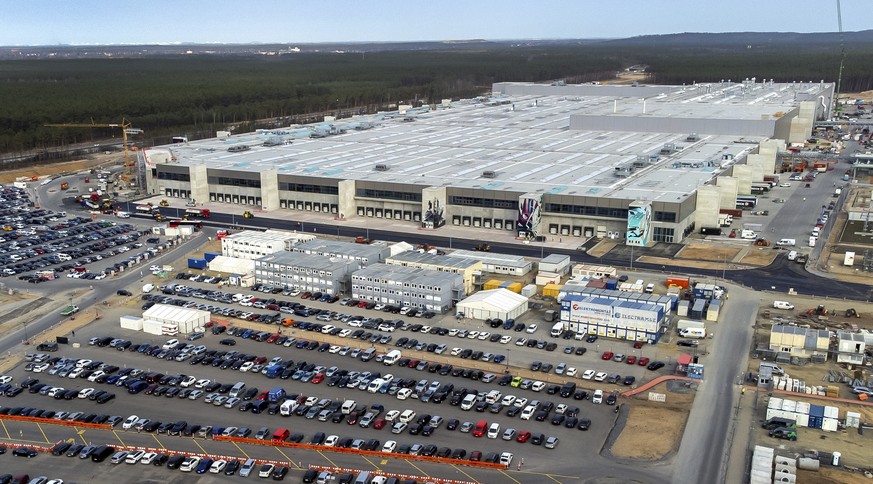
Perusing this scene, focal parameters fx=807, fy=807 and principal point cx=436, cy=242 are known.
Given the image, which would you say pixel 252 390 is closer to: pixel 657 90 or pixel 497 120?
pixel 497 120

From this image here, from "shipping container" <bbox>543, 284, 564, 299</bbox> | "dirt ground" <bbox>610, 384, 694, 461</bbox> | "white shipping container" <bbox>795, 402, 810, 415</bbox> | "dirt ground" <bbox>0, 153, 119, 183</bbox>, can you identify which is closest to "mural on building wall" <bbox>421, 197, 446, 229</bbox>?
"shipping container" <bbox>543, 284, 564, 299</bbox>

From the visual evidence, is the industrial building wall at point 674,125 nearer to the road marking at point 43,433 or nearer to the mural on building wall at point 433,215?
the mural on building wall at point 433,215

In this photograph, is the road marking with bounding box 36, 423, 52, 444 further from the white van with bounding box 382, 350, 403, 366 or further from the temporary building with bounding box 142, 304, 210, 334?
the white van with bounding box 382, 350, 403, 366

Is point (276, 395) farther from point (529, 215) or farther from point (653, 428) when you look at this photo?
point (529, 215)

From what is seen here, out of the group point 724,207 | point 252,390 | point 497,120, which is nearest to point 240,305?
point 252,390

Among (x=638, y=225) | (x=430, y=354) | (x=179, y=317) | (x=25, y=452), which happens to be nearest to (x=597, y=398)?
(x=430, y=354)

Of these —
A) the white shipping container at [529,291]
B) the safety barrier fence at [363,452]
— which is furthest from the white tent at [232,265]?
the safety barrier fence at [363,452]

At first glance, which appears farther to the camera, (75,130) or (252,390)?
(75,130)
